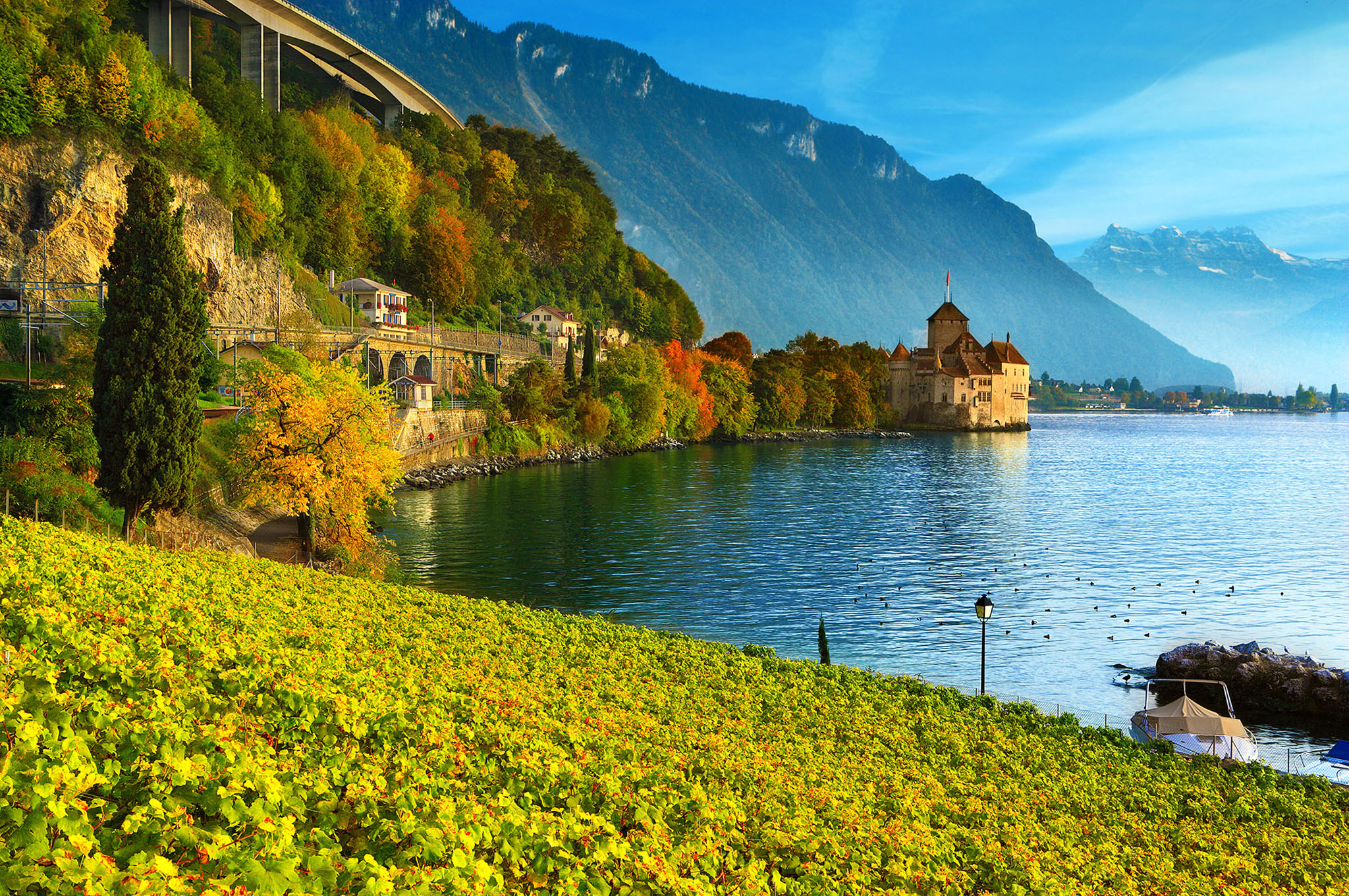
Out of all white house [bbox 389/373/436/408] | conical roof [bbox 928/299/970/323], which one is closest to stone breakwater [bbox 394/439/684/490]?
white house [bbox 389/373/436/408]

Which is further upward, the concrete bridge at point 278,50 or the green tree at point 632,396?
the concrete bridge at point 278,50

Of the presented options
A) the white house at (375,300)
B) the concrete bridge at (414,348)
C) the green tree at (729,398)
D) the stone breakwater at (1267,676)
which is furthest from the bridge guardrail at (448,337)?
the stone breakwater at (1267,676)

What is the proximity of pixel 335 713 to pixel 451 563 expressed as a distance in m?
31.8

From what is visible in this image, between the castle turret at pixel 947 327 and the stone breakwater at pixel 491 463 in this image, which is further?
the castle turret at pixel 947 327

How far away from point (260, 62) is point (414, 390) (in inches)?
1705

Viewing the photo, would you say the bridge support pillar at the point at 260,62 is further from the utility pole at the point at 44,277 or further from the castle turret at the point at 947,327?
the castle turret at the point at 947,327

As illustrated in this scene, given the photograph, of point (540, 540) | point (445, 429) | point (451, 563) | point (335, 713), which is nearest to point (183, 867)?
point (335, 713)

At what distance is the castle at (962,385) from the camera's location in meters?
163

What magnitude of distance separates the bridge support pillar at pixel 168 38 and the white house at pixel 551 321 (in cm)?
5184

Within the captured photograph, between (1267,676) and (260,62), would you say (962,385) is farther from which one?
(1267,676)

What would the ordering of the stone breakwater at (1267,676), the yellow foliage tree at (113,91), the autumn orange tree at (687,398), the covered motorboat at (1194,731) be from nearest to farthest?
the covered motorboat at (1194,731) < the stone breakwater at (1267,676) < the yellow foliage tree at (113,91) < the autumn orange tree at (687,398)

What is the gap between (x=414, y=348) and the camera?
76500 mm

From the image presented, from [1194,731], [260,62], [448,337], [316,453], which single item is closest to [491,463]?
[448,337]

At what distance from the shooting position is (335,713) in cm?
826
